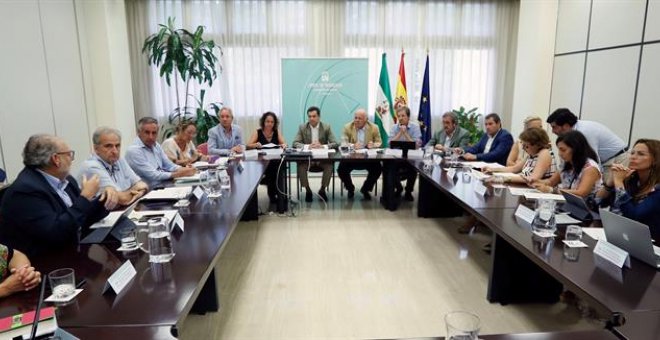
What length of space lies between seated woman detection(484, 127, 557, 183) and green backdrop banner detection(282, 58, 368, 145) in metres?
3.24

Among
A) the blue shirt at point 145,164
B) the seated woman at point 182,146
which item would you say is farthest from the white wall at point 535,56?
the blue shirt at point 145,164

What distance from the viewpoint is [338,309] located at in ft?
8.39

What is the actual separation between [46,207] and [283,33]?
5216 millimetres

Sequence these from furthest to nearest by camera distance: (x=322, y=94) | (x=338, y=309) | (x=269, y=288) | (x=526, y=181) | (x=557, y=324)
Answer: (x=322, y=94) < (x=526, y=181) < (x=269, y=288) < (x=338, y=309) < (x=557, y=324)

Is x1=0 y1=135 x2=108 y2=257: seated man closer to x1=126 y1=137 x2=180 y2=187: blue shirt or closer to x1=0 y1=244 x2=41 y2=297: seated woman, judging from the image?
x1=0 y1=244 x2=41 y2=297: seated woman

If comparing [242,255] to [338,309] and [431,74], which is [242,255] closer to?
[338,309]

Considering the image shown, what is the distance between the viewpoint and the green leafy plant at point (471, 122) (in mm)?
6542

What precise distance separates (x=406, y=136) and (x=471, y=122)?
199cm

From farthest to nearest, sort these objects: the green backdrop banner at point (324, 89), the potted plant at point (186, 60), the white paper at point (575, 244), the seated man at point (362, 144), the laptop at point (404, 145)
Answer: the green backdrop banner at point (324, 89), the potted plant at point (186, 60), the seated man at point (362, 144), the laptop at point (404, 145), the white paper at point (575, 244)

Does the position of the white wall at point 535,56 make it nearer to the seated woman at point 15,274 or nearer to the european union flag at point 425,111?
the european union flag at point 425,111

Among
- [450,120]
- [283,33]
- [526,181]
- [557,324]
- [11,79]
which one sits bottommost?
[557,324]

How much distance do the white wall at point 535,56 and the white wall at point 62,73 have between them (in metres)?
5.59

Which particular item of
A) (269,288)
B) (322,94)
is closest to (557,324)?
(269,288)

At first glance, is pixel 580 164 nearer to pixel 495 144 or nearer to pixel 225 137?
pixel 495 144
